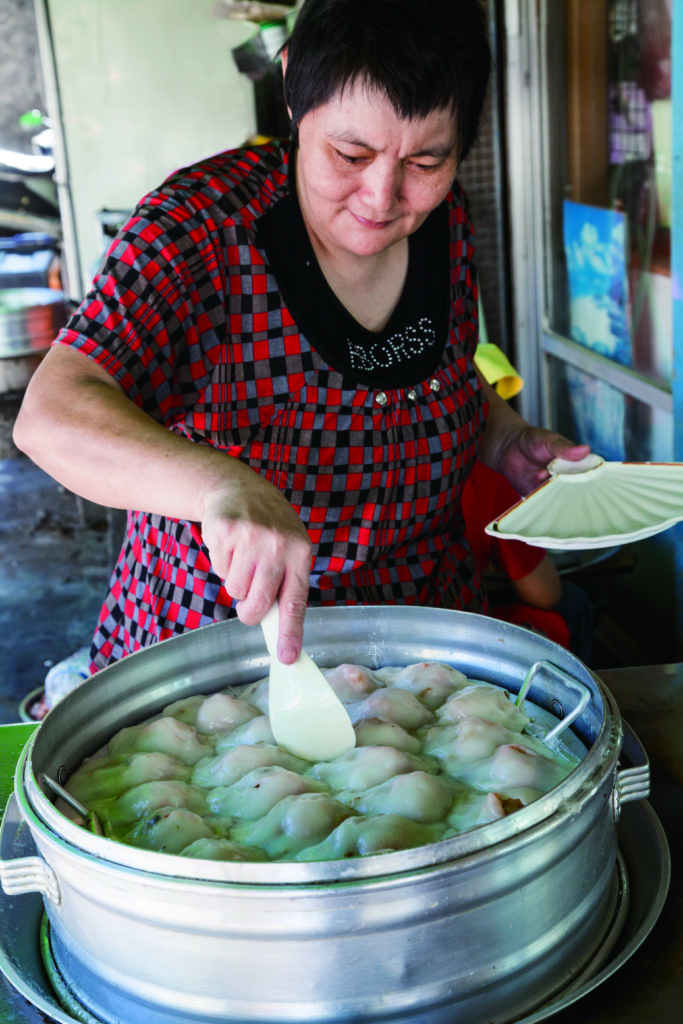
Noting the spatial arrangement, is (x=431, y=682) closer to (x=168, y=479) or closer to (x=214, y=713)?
(x=214, y=713)

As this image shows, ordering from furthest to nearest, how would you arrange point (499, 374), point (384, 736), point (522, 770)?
1. point (499, 374)
2. point (384, 736)
3. point (522, 770)

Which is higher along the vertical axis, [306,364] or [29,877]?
[306,364]

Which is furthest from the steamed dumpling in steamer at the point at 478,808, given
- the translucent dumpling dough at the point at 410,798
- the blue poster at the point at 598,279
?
the blue poster at the point at 598,279

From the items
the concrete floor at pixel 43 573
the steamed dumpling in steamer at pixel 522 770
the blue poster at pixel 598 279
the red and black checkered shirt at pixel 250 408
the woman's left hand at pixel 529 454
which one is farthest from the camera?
the concrete floor at pixel 43 573

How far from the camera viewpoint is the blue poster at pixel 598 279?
329cm

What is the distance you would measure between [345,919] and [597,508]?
0.69 m

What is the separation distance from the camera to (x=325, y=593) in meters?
Answer: 1.50

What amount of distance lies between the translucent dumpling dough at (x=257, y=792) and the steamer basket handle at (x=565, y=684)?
26 cm

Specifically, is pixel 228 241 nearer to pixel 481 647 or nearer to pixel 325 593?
pixel 325 593

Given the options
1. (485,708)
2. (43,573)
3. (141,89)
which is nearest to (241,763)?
(485,708)

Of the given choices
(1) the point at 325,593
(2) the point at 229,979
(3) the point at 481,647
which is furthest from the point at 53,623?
(2) the point at 229,979

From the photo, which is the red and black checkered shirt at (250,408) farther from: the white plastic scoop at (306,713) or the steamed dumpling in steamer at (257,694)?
the white plastic scoop at (306,713)

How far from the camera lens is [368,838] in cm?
88

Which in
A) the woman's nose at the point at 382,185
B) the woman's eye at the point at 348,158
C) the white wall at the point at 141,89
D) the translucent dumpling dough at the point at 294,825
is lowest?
the translucent dumpling dough at the point at 294,825
